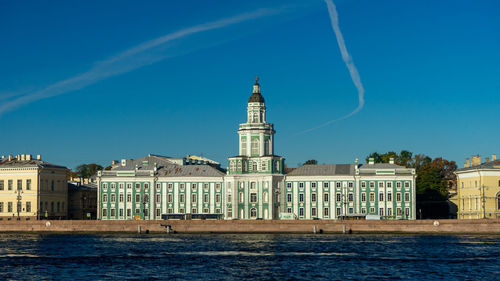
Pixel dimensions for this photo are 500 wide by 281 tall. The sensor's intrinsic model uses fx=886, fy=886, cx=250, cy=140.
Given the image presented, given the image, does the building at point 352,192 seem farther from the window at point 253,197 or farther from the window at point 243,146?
the window at point 243,146

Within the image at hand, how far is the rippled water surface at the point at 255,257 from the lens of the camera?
58219 millimetres

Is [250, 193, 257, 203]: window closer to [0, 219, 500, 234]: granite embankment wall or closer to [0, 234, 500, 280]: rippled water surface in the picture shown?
[0, 219, 500, 234]: granite embankment wall

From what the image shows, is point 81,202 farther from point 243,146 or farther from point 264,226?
point 264,226

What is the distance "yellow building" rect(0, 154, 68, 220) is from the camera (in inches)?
4624

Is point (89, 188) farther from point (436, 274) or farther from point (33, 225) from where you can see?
point (436, 274)

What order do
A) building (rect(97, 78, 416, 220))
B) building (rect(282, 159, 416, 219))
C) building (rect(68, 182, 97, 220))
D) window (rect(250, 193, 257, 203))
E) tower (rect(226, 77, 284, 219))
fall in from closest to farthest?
building (rect(282, 159, 416, 219))
building (rect(97, 78, 416, 220))
tower (rect(226, 77, 284, 219))
window (rect(250, 193, 257, 203))
building (rect(68, 182, 97, 220))

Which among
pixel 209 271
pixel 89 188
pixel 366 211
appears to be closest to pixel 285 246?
pixel 209 271

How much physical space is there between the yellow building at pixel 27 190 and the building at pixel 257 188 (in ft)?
25.3

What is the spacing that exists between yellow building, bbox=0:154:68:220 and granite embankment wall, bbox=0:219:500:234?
9541mm

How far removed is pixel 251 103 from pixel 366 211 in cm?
2110

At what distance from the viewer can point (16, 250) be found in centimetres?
7688

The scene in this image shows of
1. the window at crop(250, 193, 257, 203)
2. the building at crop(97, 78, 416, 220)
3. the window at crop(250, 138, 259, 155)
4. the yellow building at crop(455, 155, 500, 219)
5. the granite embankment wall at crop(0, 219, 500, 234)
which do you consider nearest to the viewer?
the granite embankment wall at crop(0, 219, 500, 234)

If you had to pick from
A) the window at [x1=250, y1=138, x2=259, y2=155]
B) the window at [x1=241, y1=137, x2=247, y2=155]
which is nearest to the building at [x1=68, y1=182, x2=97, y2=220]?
the window at [x1=241, y1=137, x2=247, y2=155]

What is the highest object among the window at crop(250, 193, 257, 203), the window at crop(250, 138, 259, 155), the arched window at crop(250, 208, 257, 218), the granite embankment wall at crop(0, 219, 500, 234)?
the window at crop(250, 138, 259, 155)
